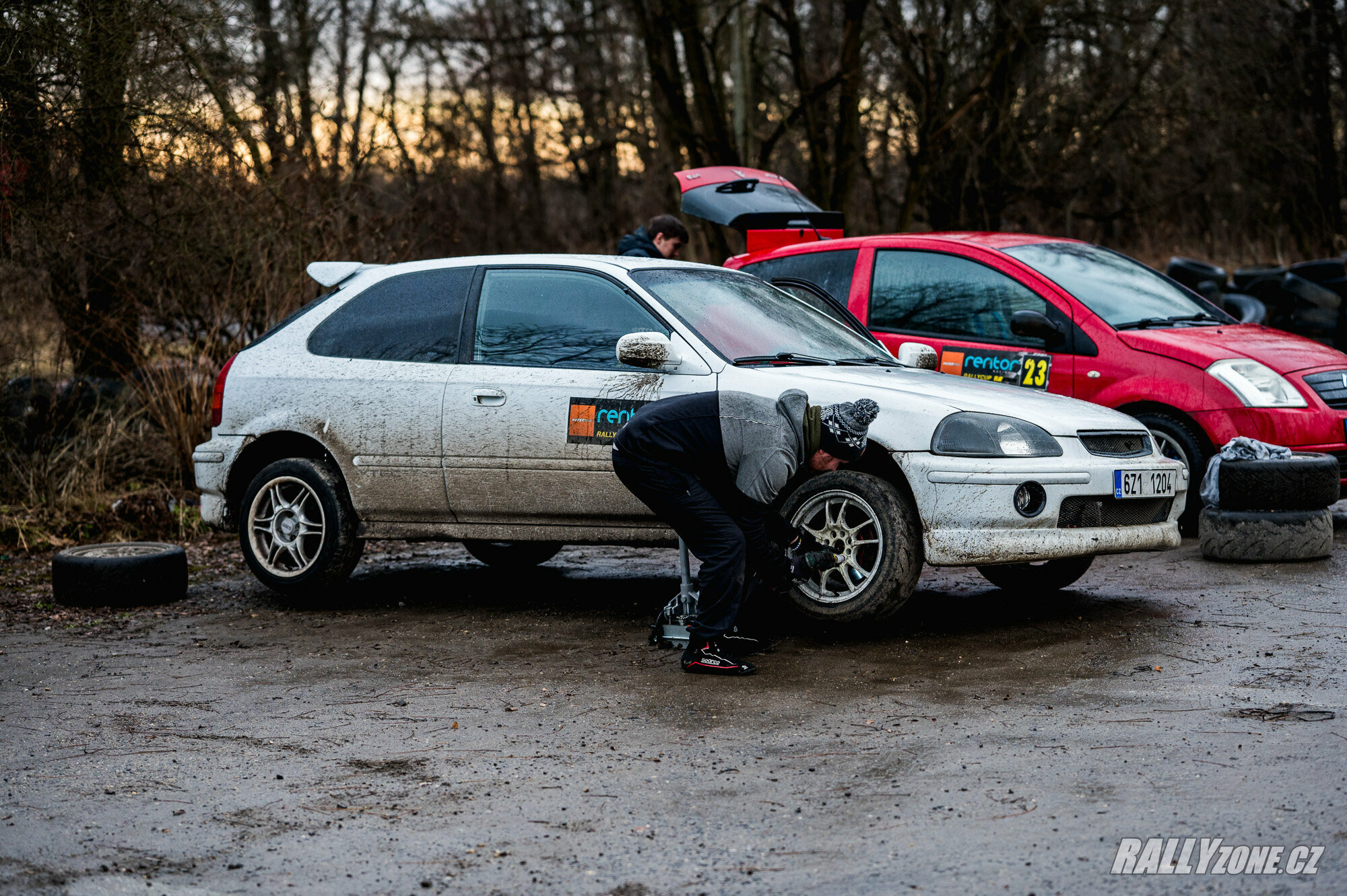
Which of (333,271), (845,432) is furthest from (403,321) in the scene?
(845,432)

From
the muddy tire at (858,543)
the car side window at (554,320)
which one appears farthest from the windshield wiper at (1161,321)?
the car side window at (554,320)

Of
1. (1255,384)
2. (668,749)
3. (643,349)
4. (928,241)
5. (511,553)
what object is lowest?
(668,749)

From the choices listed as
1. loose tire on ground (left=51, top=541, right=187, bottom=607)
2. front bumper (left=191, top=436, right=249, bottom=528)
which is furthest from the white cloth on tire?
loose tire on ground (left=51, top=541, right=187, bottom=607)

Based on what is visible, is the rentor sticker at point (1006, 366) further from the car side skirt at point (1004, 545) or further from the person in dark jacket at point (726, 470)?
the person in dark jacket at point (726, 470)

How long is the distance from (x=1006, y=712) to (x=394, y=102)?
69.3 feet

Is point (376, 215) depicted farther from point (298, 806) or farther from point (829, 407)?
point (298, 806)

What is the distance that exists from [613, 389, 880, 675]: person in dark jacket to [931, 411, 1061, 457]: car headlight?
571 mm

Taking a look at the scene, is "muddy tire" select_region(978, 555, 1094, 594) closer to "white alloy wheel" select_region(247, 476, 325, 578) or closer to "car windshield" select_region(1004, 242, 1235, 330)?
"car windshield" select_region(1004, 242, 1235, 330)

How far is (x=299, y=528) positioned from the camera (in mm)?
6934

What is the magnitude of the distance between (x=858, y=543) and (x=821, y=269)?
363cm

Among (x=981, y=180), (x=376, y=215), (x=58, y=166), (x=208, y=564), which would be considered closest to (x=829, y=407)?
(x=208, y=564)

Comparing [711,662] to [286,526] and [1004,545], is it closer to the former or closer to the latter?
[1004,545]

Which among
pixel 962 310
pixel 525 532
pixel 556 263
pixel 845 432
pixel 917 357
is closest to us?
pixel 845 432

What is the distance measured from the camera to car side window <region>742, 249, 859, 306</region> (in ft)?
28.8
